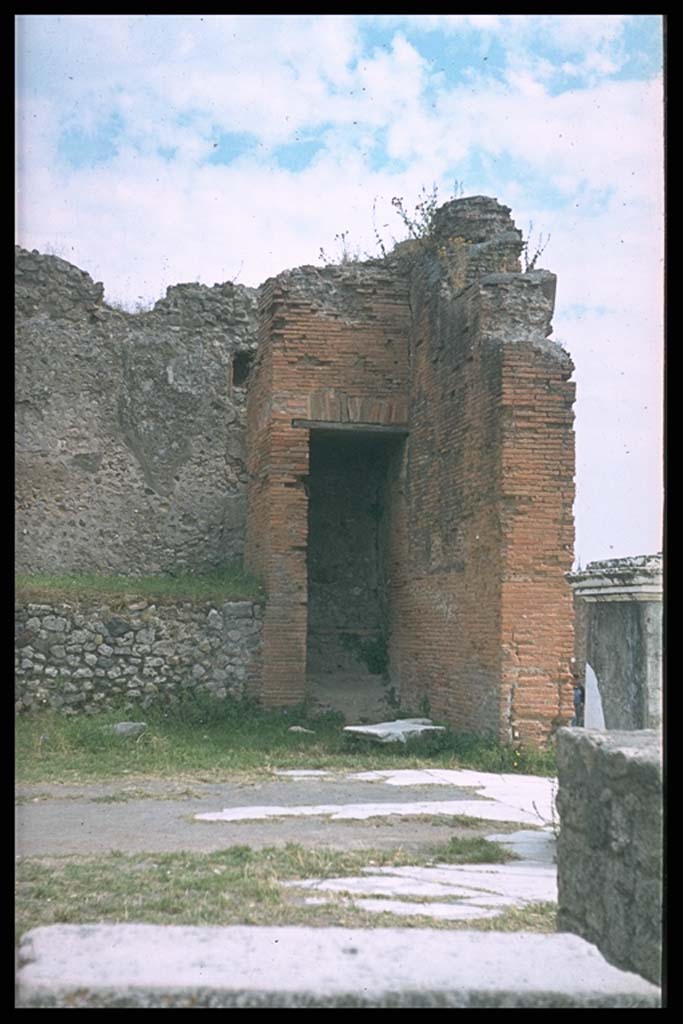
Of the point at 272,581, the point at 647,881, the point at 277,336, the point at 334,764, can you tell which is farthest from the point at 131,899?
the point at 277,336

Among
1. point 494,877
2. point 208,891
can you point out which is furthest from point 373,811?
point 208,891

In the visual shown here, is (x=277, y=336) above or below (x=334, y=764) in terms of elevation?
above

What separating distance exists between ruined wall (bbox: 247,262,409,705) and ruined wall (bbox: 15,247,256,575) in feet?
4.36

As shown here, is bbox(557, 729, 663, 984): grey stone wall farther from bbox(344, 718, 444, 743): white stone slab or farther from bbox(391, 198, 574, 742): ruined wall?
bbox(344, 718, 444, 743): white stone slab

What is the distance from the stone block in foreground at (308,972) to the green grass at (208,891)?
117 centimetres

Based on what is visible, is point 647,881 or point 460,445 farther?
point 460,445

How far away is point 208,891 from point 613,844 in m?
1.78

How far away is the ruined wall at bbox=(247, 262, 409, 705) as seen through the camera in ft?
39.4

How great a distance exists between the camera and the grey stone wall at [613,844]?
10.9 feet

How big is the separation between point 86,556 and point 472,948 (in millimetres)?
11139

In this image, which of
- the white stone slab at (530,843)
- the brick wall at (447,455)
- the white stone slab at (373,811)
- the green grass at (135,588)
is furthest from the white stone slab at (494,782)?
the green grass at (135,588)

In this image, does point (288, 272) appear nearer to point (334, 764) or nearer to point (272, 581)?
point (272, 581)

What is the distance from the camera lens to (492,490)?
Result: 32.5 feet

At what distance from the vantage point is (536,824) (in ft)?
21.6
